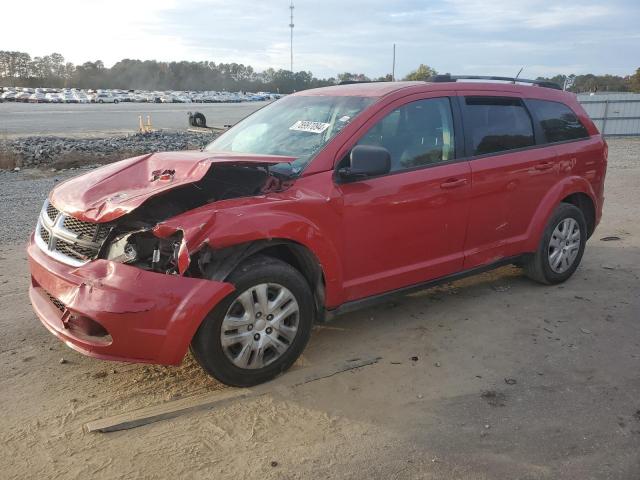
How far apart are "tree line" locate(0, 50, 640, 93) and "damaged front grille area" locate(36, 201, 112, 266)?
10090cm

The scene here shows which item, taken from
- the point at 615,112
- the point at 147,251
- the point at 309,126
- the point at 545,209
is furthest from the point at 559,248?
the point at 615,112

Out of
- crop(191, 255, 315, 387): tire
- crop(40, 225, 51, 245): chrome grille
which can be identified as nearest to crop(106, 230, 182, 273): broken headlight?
crop(191, 255, 315, 387): tire

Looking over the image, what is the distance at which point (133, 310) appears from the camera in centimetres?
293

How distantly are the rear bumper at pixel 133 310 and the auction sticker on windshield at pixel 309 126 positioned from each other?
1.51 metres

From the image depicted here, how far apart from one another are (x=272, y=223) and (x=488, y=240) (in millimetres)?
2196

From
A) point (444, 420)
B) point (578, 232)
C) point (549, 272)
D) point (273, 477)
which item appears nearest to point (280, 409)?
point (273, 477)

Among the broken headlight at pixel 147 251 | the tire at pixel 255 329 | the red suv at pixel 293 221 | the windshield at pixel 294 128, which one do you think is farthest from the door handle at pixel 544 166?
the broken headlight at pixel 147 251

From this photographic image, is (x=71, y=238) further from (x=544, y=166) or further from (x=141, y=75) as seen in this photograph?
(x=141, y=75)

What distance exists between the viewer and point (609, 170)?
45.2 feet

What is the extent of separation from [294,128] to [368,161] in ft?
3.00

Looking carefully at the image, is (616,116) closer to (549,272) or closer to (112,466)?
(549,272)

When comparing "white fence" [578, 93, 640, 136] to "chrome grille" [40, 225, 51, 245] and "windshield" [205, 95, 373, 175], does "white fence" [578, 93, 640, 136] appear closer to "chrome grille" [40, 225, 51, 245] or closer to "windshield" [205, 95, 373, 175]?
"windshield" [205, 95, 373, 175]

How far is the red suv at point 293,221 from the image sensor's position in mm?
3053

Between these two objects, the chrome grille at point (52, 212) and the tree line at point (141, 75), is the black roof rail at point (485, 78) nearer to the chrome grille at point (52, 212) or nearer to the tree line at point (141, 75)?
the chrome grille at point (52, 212)
